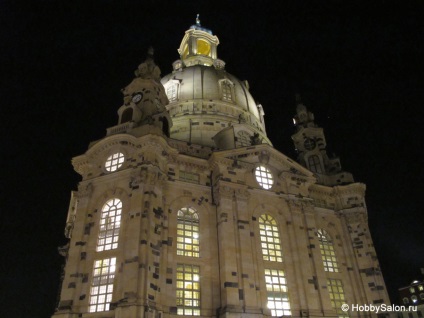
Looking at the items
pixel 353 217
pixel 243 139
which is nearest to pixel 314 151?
pixel 353 217

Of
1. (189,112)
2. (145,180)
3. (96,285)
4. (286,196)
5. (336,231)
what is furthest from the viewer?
(189,112)

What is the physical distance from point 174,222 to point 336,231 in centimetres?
1957

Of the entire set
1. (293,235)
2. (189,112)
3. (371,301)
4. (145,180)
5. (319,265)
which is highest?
(189,112)

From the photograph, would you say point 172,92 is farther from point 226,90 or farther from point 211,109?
point 226,90

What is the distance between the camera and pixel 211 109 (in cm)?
5319

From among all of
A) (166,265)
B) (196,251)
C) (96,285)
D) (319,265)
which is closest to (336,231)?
(319,265)

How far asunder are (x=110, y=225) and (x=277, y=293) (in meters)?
16.2

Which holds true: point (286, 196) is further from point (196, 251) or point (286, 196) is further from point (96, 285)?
point (96, 285)

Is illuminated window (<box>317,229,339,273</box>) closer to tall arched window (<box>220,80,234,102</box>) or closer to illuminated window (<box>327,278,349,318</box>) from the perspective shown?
illuminated window (<box>327,278,349,318</box>)

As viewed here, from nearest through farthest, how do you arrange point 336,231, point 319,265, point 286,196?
point 319,265
point 286,196
point 336,231

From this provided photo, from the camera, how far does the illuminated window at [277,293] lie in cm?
3412

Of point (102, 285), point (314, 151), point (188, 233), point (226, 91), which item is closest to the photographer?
point (102, 285)

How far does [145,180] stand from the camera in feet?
112

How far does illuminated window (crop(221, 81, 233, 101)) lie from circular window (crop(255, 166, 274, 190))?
17.1 meters
